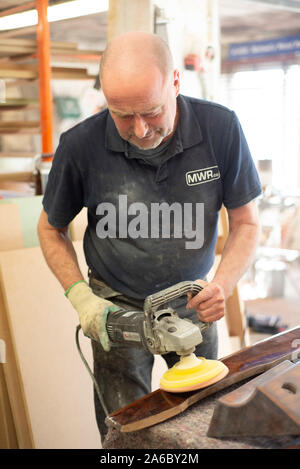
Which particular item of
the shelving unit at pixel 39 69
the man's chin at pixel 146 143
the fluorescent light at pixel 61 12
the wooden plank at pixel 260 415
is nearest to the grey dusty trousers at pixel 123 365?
the man's chin at pixel 146 143

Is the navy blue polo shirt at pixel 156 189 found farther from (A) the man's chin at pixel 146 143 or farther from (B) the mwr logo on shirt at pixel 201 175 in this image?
(A) the man's chin at pixel 146 143

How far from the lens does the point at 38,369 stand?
2.57 metres

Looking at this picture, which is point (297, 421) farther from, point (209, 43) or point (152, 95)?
point (209, 43)

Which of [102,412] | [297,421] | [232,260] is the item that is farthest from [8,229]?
[297,421]

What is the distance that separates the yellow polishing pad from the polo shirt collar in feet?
2.32

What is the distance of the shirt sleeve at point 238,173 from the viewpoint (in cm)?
177

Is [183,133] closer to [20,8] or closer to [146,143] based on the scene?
[146,143]

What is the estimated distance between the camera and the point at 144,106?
57.4 inches

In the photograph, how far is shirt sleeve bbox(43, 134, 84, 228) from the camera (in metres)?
1.77

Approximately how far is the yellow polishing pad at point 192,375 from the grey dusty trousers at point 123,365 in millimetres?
417

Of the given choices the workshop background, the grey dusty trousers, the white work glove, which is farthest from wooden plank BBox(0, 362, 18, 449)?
the white work glove

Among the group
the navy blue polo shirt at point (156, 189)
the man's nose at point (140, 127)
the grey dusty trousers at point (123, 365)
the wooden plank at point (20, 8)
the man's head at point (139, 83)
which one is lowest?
the grey dusty trousers at point (123, 365)

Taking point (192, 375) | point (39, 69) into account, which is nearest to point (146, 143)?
point (192, 375)

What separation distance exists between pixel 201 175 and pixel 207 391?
2.35 ft
